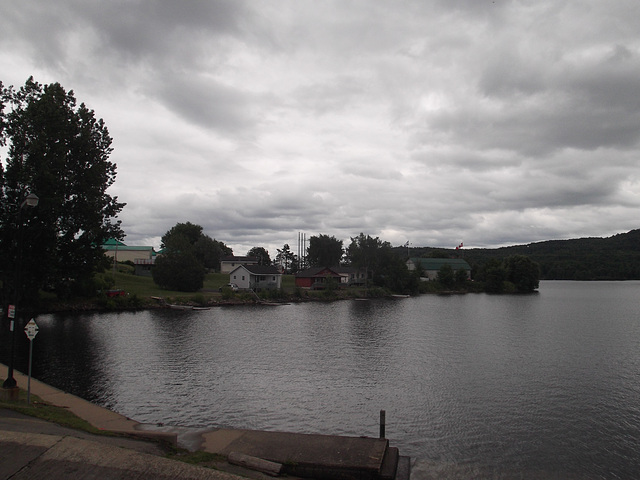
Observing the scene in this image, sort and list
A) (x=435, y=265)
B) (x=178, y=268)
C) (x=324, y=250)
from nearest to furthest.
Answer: (x=178, y=268)
(x=324, y=250)
(x=435, y=265)

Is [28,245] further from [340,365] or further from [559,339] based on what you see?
[559,339]

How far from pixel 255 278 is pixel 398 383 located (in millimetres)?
61630

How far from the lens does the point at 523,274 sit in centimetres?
12231

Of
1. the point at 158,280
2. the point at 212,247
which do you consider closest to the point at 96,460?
the point at 158,280

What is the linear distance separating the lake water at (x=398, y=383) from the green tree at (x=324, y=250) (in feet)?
311

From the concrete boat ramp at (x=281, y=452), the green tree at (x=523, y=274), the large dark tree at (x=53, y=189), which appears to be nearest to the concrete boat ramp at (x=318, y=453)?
the concrete boat ramp at (x=281, y=452)

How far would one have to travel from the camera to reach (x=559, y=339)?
41375 millimetres

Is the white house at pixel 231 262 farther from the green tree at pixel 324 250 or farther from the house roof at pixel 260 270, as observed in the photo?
the house roof at pixel 260 270

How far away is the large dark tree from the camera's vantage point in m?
41.4

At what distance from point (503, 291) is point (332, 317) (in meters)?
77.5

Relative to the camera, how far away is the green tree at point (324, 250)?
5625 inches

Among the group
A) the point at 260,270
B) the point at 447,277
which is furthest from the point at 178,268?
the point at 447,277

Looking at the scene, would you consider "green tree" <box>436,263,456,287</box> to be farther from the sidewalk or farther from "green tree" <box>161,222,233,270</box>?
the sidewalk

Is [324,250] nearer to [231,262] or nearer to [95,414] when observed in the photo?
[231,262]
